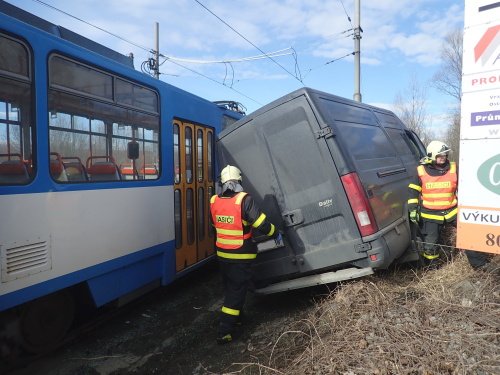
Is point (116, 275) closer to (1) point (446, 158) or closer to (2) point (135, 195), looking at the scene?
(2) point (135, 195)

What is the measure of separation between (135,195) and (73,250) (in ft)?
3.49

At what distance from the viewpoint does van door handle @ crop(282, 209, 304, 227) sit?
14.0 ft

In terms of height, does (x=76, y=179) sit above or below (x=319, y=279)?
above

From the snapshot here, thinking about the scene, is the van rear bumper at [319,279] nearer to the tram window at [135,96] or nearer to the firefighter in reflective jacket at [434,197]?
the firefighter in reflective jacket at [434,197]

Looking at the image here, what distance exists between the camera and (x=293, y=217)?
4316 mm

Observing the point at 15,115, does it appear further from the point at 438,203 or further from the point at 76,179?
the point at 438,203

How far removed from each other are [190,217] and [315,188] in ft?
7.85

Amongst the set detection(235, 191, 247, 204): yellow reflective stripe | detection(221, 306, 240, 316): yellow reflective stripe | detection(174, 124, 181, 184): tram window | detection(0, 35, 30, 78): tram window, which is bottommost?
detection(221, 306, 240, 316): yellow reflective stripe

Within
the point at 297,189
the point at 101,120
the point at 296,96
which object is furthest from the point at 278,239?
the point at 101,120

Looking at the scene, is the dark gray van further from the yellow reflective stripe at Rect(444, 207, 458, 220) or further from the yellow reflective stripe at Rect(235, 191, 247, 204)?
the yellow reflective stripe at Rect(444, 207, 458, 220)

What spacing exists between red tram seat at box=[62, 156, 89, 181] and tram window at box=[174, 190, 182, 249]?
71.8 inches

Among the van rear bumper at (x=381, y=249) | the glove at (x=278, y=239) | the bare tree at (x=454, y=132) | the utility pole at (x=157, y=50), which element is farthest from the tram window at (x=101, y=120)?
the bare tree at (x=454, y=132)

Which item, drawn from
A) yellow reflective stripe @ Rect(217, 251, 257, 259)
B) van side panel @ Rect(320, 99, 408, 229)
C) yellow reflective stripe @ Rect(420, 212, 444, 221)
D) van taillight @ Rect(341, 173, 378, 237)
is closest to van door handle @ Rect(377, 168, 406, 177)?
van side panel @ Rect(320, 99, 408, 229)

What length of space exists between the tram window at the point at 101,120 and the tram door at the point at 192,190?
2.07 ft
